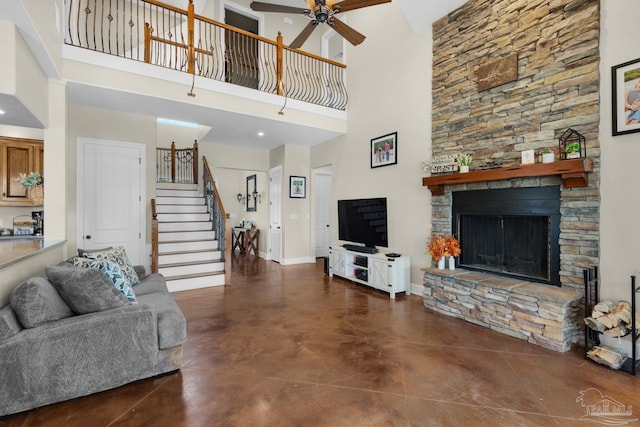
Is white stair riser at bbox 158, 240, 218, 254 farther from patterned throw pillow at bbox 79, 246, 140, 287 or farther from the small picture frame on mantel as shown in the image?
the small picture frame on mantel

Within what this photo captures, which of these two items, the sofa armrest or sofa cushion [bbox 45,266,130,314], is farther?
sofa cushion [bbox 45,266,130,314]

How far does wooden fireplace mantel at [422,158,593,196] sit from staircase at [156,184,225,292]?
3.99m

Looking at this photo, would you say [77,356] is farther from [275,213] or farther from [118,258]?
[275,213]

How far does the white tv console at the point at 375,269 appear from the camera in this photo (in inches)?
173

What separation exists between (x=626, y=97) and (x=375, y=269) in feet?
11.1

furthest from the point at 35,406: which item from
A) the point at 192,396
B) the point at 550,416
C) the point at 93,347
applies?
the point at 550,416

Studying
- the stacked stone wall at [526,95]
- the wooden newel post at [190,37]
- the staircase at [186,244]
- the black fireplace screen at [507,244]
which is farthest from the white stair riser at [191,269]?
the black fireplace screen at [507,244]

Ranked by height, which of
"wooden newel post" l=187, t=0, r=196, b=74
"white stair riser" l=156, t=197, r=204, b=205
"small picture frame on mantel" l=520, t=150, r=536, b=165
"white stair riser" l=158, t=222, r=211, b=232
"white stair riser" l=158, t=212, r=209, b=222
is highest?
"wooden newel post" l=187, t=0, r=196, b=74

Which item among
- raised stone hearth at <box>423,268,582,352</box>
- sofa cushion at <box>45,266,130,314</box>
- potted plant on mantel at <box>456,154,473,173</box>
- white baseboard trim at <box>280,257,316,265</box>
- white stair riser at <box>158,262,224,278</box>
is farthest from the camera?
white baseboard trim at <box>280,257,316,265</box>

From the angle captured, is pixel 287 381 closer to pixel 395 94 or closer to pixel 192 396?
pixel 192 396

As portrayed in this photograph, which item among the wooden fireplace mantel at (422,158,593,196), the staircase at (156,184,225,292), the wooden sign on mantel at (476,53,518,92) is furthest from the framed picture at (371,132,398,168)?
the staircase at (156,184,225,292)

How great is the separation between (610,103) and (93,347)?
15.5 feet

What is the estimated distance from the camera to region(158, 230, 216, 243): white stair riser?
18.2 feet

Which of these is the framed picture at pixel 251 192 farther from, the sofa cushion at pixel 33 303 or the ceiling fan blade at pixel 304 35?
the sofa cushion at pixel 33 303
